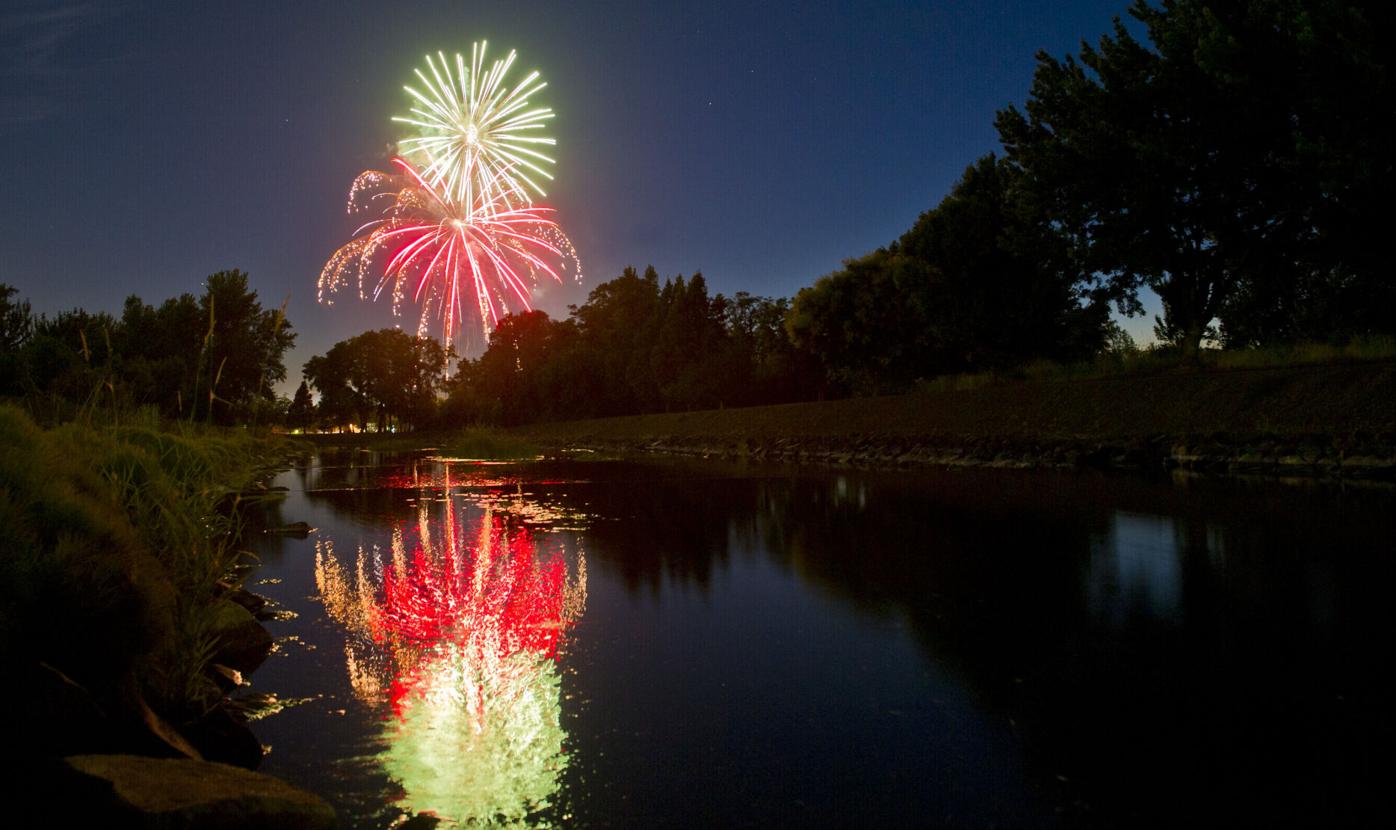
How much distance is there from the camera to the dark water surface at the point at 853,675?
279 cm

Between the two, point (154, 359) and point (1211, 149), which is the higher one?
point (1211, 149)

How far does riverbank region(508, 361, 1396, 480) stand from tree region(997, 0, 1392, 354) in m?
3.48

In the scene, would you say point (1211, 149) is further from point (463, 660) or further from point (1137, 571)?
point (463, 660)

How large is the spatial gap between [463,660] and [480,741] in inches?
45.3

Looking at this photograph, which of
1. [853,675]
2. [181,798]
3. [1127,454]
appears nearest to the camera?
[181,798]

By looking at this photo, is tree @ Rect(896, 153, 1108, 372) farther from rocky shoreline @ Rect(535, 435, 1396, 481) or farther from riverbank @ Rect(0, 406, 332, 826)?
riverbank @ Rect(0, 406, 332, 826)

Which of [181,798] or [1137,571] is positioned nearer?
[181,798]

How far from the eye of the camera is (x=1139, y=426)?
709 inches

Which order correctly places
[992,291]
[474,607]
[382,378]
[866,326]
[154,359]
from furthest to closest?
[382,378]
[866,326]
[992,291]
[154,359]
[474,607]

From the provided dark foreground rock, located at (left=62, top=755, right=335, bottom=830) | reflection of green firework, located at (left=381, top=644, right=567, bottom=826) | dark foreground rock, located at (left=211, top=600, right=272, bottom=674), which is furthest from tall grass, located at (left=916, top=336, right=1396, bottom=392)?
dark foreground rock, located at (left=62, top=755, right=335, bottom=830)

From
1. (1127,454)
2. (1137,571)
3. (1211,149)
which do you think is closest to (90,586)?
(1137,571)

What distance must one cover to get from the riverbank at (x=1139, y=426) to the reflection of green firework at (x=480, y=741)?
13.7 m

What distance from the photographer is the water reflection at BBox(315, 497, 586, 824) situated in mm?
2961

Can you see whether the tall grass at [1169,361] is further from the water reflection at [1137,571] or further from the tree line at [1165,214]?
the water reflection at [1137,571]
